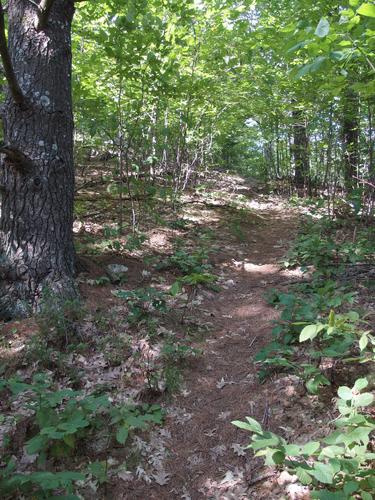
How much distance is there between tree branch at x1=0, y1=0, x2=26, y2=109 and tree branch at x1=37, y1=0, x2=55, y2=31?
58 cm

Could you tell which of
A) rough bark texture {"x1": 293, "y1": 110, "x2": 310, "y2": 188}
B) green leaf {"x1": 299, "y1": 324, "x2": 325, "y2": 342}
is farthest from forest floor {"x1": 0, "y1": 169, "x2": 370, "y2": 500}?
rough bark texture {"x1": 293, "y1": 110, "x2": 310, "y2": 188}

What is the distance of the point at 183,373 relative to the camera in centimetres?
352

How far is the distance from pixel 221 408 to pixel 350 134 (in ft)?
31.2

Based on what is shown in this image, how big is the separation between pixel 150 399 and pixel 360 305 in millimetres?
2575

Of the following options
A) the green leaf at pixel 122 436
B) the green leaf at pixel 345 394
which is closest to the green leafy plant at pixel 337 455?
the green leaf at pixel 345 394

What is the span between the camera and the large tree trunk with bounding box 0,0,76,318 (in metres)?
4.05

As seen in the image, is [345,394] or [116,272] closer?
[345,394]

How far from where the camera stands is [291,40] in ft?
10.2

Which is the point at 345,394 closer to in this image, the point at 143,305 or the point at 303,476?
the point at 303,476

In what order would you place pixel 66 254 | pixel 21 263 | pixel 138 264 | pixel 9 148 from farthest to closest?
pixel 138 264
pixel 66 254
pixel 21 263
pixel 9 148

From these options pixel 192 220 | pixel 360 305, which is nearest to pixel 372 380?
pixel 360 305

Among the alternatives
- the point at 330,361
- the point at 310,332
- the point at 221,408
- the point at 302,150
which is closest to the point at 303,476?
the point at 310,332

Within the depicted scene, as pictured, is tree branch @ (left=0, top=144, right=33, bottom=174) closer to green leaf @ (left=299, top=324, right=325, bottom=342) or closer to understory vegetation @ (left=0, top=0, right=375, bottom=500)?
understory vegetation @ (left=0, top=0, right=375, bottom=500)

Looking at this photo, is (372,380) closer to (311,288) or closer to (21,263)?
(311,288)
